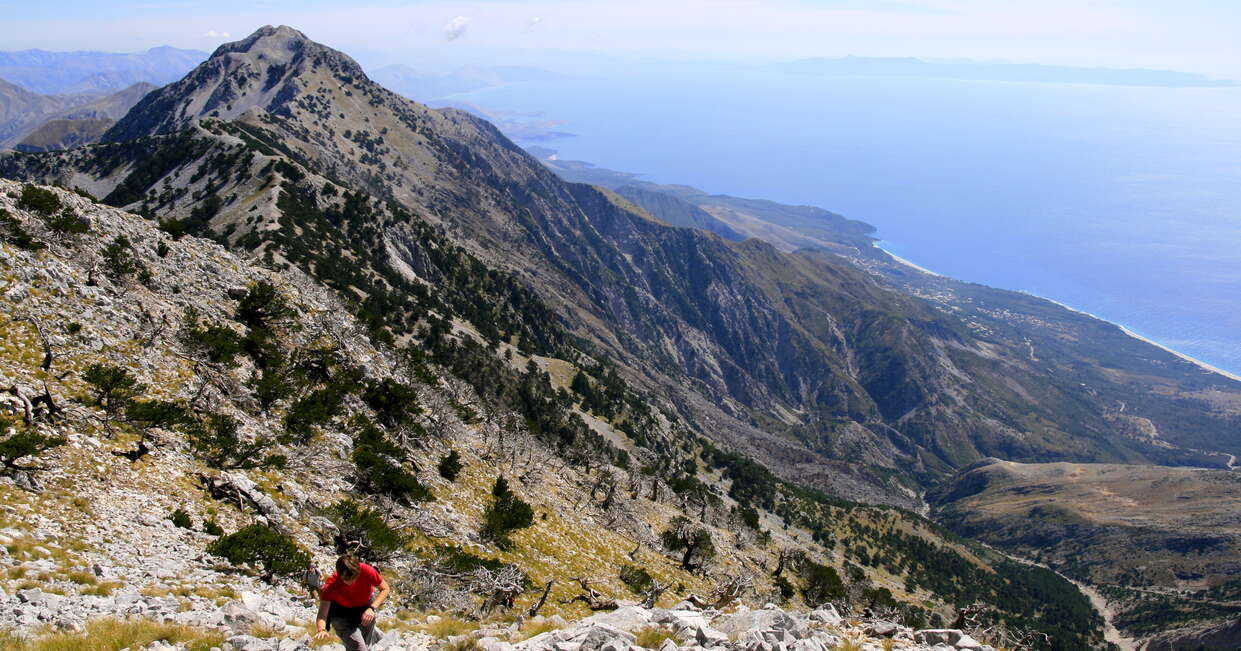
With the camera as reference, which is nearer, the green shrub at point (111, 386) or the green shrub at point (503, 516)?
the green shrub at point (111, 386)

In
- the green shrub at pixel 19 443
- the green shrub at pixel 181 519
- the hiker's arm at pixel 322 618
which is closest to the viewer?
the hiker's arm at pixel 322 618

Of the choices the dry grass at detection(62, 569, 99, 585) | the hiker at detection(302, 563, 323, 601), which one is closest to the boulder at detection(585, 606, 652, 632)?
the hiker at detection(302, 563, 323, 601)

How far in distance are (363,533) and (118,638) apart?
29.0ft

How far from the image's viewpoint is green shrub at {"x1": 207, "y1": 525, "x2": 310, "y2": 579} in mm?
14398

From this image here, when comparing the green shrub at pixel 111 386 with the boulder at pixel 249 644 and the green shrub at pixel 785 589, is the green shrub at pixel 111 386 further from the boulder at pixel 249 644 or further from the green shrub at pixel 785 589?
the green shrub at pixel 785 589

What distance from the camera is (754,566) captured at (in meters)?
39.3

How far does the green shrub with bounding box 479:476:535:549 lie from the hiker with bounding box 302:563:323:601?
9.43 metres

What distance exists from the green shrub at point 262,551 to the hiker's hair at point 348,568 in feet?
22.3

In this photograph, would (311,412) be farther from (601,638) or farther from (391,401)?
(601,638)

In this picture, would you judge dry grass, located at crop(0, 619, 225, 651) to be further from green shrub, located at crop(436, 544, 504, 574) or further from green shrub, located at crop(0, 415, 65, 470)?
green shrub, located at crop(436, 544, 504, 574)

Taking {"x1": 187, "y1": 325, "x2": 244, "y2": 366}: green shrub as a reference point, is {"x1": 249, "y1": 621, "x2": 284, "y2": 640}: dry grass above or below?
below

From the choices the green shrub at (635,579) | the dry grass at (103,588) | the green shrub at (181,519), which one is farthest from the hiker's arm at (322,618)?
the green shrub at (635,579)

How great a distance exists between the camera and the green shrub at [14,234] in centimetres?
2069

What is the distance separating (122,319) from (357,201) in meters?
76.2
